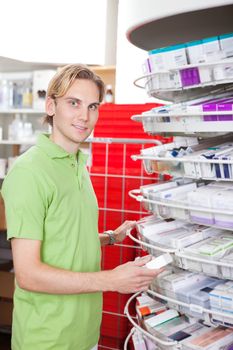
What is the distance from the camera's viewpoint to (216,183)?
3.34ft

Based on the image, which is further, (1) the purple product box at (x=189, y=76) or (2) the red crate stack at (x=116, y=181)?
(2) the red crate stack at (x=116, y=181)

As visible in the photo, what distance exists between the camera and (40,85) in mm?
4871

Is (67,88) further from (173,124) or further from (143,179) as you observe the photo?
(143,179)

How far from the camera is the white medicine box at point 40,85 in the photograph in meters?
4.82

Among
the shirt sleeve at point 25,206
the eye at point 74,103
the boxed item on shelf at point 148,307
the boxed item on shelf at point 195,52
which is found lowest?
the boxed item on shelf at point 148,307

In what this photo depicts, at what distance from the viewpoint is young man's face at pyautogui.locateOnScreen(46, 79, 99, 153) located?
124 centimetres

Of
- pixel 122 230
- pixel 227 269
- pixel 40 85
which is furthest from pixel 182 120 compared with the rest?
pixel 40 85

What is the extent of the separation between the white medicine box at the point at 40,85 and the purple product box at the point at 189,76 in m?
4.06

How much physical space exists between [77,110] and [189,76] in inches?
16.5

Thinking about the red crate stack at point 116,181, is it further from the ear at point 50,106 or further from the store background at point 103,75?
the ear at point 50,106

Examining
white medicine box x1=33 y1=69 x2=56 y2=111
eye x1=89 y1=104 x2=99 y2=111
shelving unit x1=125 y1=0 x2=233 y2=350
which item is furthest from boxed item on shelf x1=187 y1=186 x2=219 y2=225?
white medicine box x1=33 y1=69 x2=56 y2=111

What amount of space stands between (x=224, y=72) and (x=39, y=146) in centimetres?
62

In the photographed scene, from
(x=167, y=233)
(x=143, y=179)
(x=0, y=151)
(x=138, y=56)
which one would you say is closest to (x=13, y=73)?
(x=0, y=151)

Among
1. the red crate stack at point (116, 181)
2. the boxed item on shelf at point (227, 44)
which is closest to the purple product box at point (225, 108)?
the boxed item on shelf at point (227, 44)
